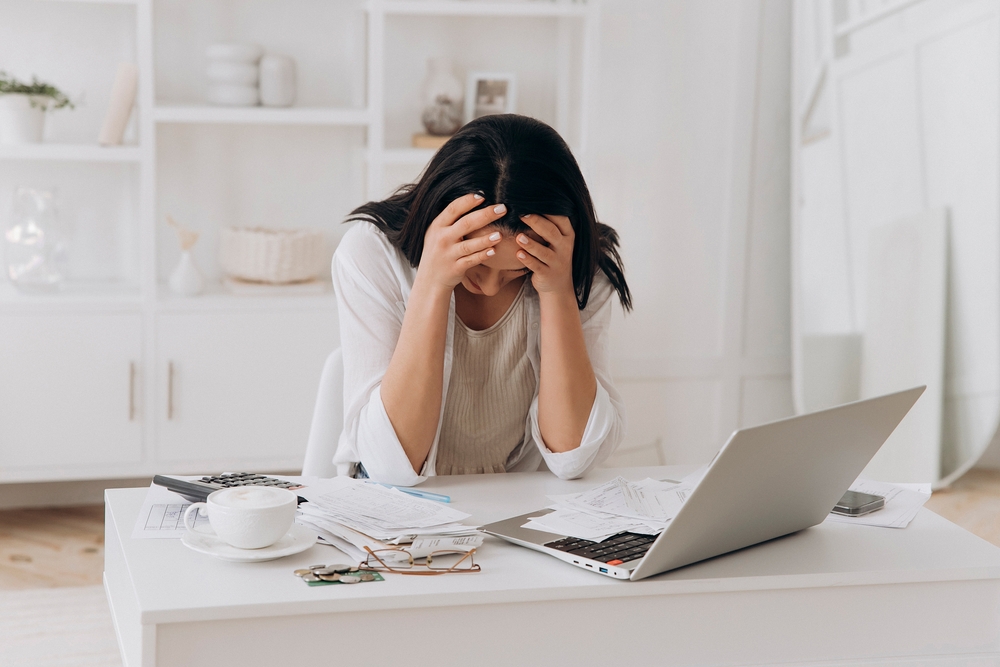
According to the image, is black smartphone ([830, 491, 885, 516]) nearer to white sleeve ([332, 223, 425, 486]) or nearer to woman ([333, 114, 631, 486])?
woman ([333, 114, 631, 486])

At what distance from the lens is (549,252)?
1.42m

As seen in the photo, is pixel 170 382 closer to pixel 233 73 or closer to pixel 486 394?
pixel 233 73

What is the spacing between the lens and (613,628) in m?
0.97

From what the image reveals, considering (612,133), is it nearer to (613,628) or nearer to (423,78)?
(423,78)

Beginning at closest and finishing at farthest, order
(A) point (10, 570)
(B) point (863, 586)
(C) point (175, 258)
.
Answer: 1. (B) point (863, 586)
2. (A) point (10, 570)
3. (C) point (175, 258)

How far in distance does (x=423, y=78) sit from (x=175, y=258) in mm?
971

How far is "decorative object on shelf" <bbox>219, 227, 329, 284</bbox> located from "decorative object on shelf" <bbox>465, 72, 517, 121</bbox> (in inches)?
25.2

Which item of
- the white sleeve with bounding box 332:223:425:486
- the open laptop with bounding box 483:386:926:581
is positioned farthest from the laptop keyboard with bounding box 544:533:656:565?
the white sleeve with bounding box 332:223:425:486

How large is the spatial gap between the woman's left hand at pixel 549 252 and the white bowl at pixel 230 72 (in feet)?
Answer: 5.61

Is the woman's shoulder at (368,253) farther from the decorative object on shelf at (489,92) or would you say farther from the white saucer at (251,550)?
the decorative object on shelf at (489,92)

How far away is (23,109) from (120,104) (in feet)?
0.82

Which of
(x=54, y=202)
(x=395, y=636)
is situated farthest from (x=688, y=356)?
(x=395, y=636)

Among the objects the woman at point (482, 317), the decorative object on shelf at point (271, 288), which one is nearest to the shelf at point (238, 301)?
the decorative object on shelf at point (271, 288)

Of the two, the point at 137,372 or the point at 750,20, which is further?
the point at 750,20
